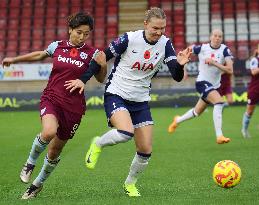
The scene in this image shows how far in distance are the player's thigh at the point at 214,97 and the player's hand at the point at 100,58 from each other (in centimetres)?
606

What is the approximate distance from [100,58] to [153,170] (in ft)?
9.57

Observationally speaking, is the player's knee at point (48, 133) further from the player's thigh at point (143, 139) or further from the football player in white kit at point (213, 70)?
the football player in white kit at point (213, 70)

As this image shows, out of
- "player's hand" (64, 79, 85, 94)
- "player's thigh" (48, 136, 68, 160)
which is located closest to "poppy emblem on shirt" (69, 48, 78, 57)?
"player's hand" (64, 79, 85, 94)

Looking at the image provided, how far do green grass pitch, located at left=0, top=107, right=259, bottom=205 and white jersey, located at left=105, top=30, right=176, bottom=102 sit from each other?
4.12 feet

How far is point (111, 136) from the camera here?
7324mm

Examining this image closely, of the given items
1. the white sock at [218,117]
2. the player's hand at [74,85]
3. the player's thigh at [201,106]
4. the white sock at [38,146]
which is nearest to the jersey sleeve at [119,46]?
the player's hand at [74,85]

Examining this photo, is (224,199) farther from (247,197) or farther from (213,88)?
(213,88)

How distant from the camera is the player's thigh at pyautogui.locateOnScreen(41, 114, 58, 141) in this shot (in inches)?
270

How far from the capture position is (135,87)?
301 inches

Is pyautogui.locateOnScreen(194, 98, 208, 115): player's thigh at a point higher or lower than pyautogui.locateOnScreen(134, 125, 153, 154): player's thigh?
lower

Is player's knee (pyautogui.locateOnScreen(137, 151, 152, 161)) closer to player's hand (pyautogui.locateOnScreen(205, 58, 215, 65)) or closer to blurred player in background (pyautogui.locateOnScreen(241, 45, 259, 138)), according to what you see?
player's hand (pyautogui.locateOnScreen(205, 58, 215, 65))

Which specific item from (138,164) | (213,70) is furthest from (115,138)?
(213,70)

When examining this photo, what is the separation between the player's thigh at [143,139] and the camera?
749 cm

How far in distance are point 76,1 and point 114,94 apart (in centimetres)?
2587
